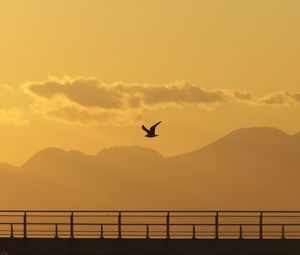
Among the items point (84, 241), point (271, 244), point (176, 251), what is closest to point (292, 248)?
point (271, 244)

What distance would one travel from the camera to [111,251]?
188 feet

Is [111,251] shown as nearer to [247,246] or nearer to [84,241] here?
[84,241]

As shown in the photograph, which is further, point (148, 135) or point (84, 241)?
point (148, 135)

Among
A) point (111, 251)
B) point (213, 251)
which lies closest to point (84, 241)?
point (111, 251)

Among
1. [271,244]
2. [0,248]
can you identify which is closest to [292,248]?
[271,244]

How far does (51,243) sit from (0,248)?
7.06ft

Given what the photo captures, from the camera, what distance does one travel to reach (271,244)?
56938mm

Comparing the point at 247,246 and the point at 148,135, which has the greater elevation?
the point at 148,135

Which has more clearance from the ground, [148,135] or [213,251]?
[148,135]

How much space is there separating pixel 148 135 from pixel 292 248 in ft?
33.6

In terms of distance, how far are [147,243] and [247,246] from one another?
13.8 ft

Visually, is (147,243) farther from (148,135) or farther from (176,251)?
(148,135)

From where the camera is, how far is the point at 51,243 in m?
57.2

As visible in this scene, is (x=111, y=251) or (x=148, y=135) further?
(x=148, y=135)
